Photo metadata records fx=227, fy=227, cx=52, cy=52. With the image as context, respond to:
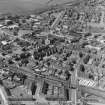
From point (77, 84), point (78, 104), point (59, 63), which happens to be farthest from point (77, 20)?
point (78, 104)

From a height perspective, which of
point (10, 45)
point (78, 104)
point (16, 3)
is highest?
Result: point (16, 3)

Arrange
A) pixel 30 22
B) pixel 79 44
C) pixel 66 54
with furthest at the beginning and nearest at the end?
pixel 30 22 < pixel 79 44 < pixel 66 54

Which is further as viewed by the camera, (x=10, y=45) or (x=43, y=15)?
(x=43, y=15)

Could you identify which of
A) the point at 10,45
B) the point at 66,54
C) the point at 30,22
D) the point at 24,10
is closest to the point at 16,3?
the point at 24,10

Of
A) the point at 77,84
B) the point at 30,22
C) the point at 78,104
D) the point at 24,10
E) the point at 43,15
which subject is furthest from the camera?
the point at 24,10

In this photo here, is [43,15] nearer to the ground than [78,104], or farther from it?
farther from it

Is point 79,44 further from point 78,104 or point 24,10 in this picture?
point 24,10

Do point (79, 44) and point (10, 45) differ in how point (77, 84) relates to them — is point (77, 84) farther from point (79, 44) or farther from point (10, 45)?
point (10, 45)
